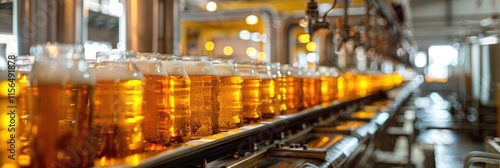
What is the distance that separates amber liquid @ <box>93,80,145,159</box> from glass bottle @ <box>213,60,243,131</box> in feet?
1.63

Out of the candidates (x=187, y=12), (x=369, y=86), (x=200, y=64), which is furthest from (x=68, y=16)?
(x=187, y=12)

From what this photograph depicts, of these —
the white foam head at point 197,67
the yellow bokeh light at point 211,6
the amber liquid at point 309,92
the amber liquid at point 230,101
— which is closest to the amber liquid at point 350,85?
the amber liquid at point 309,92

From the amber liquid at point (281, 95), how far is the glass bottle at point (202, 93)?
1.98 ft

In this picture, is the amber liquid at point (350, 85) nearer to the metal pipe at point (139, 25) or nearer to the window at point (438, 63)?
the metal pipe at point (139, 25)

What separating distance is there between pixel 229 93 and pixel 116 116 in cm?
60

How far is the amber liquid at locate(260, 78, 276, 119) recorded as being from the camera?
73.2 inches

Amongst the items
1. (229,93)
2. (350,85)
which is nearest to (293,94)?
(229,93)

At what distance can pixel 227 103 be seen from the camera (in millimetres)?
1543

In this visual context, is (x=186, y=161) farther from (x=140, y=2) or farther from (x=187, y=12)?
(x=187, y=12)

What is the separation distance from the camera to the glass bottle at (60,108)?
0.86 metres

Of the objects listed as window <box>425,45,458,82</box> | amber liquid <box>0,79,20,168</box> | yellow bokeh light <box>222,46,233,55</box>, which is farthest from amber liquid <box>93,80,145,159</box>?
window <box>425,45,458,82</box>

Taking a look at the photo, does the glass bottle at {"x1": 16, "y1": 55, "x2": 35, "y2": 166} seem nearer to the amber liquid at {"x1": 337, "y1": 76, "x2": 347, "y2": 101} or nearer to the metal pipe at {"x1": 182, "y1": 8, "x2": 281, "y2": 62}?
the amber liquid at {"x1": 337, "y1": 76, "x2": 347, "y2": 101}

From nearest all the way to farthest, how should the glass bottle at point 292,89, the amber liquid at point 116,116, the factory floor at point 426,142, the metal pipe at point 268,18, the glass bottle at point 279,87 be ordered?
the amber liquid at point 116,116 → the glass bottle at point 279,87 → the glass bottle at point 292,89 → the factory floor at point 426,142 → the metal pipe at point 268,18

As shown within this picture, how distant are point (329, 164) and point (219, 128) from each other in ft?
1.79
